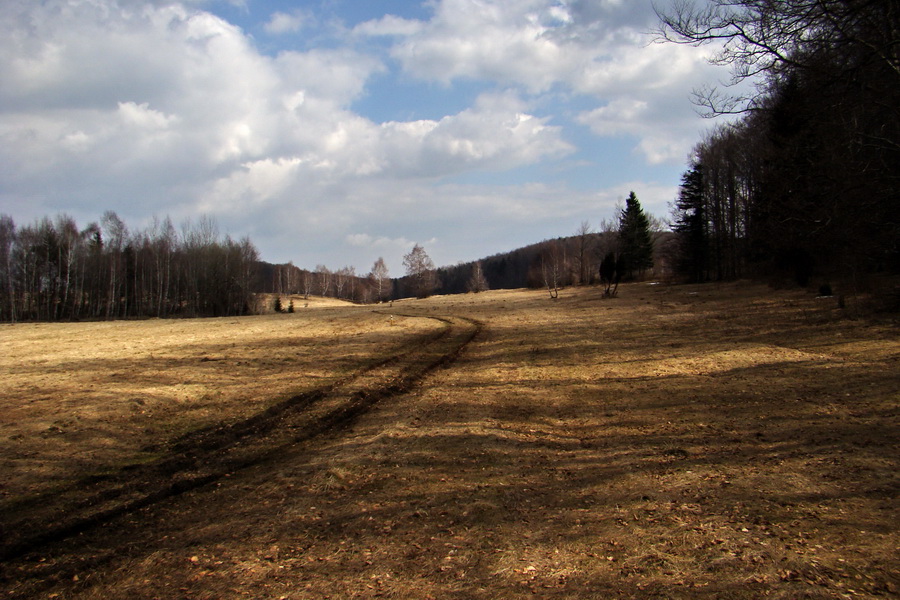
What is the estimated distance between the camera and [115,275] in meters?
57.8

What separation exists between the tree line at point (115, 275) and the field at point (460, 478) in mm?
51338

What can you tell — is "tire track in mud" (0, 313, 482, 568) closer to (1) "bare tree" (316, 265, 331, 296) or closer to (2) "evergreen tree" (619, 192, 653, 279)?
(2) "evergreen tree" (619, 192, 653, 279)

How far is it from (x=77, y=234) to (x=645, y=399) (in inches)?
2845

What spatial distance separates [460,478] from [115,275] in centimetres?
6670

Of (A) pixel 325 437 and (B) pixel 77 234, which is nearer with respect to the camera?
(A) pixel 325 437

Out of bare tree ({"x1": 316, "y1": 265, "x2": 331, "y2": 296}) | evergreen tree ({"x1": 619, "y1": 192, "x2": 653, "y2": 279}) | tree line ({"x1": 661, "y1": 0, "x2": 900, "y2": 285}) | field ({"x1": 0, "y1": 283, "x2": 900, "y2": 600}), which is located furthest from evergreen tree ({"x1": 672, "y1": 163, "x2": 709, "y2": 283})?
bare tree ({"x1": 316, "y1": 265, "x2": 331, "y2": 296})

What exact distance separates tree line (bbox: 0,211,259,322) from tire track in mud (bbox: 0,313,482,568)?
5462 centimetres

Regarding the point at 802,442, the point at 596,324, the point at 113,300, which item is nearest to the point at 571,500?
the point at 802,442

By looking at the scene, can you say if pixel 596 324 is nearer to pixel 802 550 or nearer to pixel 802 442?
pixel 802 442

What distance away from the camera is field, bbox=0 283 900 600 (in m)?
3.87

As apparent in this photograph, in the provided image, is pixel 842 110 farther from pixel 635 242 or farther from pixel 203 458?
pixel 635 242

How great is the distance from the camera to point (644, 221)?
60531 mm

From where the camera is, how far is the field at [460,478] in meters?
3.87

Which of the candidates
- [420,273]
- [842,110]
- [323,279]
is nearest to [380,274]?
[420,273]
